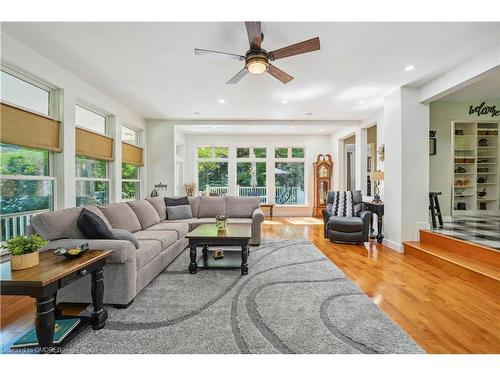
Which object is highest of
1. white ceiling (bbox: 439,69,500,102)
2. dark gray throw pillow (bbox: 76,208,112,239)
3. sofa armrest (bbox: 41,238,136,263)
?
white ceiling (bbox: 439,69,500,102)

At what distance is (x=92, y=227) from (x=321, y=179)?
7.15 meters

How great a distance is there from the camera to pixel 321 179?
27.6 feet

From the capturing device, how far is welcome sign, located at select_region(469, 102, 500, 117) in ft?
17.1

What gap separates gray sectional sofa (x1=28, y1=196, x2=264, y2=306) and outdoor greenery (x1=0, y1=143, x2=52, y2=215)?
842 mm

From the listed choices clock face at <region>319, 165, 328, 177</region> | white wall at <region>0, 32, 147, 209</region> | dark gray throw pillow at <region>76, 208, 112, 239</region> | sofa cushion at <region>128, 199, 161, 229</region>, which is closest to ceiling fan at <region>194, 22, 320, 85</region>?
dark gray throw pillow at <region>76, 208, 112, 239</region>

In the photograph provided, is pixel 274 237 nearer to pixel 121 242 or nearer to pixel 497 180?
pixel 121 242

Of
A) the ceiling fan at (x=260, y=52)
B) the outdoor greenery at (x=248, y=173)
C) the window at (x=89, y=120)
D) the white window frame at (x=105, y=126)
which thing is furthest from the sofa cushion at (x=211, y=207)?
the outdoor greenery at (x=248, y=173)

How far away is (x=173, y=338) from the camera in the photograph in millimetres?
1840

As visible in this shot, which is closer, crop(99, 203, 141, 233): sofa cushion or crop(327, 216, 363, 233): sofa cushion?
crop(99, 203, 141, 233): sofa cushion

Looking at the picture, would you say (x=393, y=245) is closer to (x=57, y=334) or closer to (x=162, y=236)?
(x=162, y=236)

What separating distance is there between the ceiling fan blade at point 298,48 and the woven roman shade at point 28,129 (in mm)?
3004

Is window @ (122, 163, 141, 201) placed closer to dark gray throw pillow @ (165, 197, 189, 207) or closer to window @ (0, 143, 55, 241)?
dark gray throw pillow @ (165, 197, 189, 207)

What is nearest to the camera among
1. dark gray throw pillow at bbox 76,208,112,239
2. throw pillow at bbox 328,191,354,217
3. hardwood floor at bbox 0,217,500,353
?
hardwood floor at bbox 0,217,500,353
